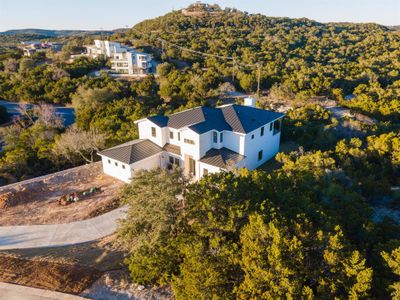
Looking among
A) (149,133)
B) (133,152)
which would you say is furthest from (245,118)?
(133,152)

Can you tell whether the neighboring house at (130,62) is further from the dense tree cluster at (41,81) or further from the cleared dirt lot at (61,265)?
the cleared dirt lot at (61,265)

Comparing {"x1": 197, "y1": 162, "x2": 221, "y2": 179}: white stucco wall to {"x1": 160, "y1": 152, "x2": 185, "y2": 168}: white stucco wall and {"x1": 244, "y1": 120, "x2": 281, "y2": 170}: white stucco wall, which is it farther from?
{"x1": 244, "y1": 120, "x2": 281, "y2": 170}: white stucco wall

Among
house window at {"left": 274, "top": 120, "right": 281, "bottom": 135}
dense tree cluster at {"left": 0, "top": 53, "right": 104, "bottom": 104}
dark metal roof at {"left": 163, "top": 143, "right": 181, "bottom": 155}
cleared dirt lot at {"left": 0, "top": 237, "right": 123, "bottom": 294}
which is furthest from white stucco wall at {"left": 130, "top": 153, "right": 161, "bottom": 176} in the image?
dense tree cluster at {"left": 0, "top": 53, "right": 104, "bottom": 104}

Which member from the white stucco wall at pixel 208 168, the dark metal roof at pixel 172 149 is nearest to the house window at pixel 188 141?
the dark metal roof at pixel 172 149

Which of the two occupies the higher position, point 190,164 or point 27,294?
point 190,164

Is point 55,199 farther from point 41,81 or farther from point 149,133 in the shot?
point 41,81

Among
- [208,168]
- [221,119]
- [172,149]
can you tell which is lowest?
[208,168]

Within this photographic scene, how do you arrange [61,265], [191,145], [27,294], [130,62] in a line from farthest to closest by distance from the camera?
[130,62] < [191,145] < [61,265] < [27,294]
